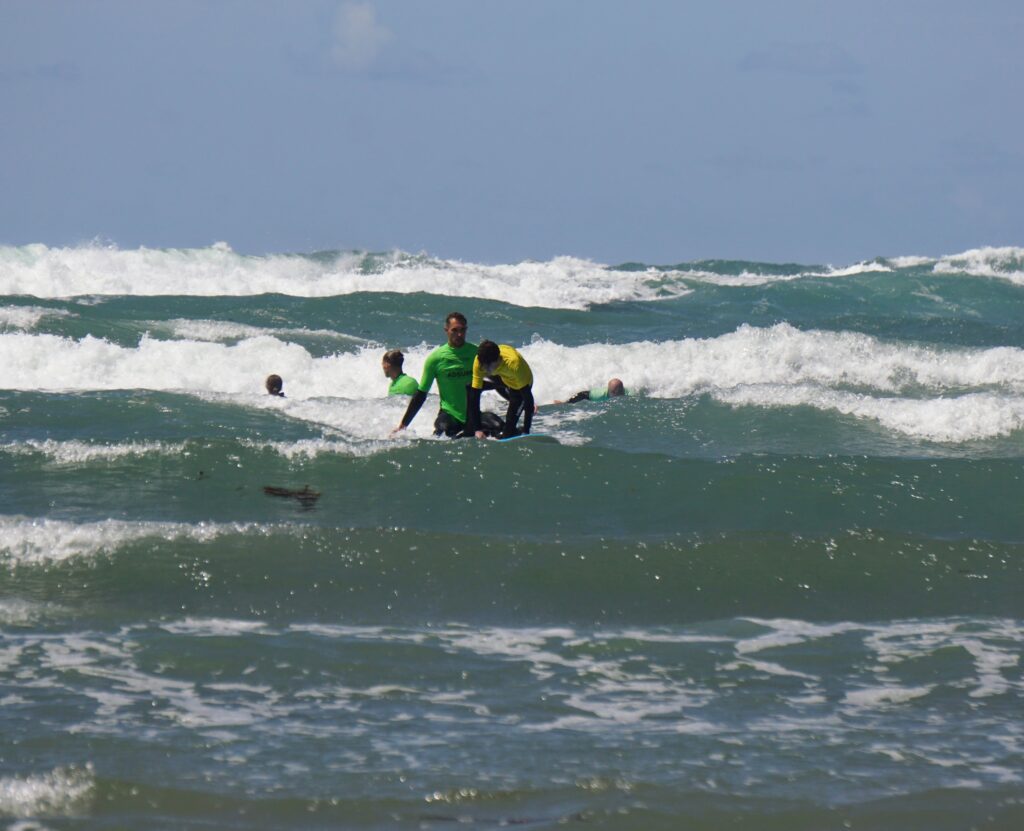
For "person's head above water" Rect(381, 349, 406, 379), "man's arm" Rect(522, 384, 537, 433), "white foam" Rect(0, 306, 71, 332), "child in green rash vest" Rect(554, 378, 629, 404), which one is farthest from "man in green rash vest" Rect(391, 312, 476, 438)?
"white foam" Rect(0, 306, 71, 332)

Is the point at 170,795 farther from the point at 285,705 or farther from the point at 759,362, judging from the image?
the point at 759,362

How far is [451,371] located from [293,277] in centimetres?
2647

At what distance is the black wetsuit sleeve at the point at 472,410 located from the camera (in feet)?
38.1

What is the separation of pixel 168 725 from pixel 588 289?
28725 mm

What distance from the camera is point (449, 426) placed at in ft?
40.0

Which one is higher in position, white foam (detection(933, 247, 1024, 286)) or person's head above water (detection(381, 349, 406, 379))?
white foam (detection(933, 247, 1024, 286))

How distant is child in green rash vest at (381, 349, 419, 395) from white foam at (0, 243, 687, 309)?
17604mm

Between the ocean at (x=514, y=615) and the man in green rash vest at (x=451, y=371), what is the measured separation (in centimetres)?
37

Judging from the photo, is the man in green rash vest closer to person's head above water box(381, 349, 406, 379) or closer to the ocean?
the ocean

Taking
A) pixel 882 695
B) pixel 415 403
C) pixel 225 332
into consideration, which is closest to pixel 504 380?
pixel 415 403

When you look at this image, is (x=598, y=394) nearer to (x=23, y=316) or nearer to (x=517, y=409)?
(x=517, y=409)

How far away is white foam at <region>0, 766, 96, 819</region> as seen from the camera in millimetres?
4984

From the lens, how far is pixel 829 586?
8719mm

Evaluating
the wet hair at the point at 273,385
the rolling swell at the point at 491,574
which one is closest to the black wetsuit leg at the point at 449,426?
the rolling swell at the point at 491,574
